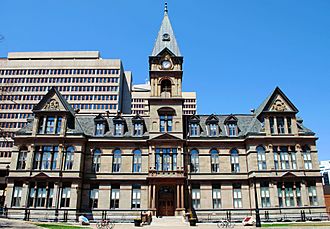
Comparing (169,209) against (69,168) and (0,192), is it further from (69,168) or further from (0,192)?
(0,192)

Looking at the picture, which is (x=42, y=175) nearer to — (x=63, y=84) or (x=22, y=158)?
(x=22, y=158)

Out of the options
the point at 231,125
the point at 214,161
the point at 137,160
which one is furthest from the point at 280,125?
the point at 137,160

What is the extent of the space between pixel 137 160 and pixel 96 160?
18.9 ft

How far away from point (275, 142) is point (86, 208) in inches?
1069

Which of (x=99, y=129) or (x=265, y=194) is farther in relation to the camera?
(x=99, y=129)

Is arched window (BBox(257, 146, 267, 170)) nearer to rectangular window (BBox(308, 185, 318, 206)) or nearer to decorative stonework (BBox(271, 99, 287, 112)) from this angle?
decorative stonework (BBox(271, 99, 287, 112))

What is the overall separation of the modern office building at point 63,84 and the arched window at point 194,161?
55.0m

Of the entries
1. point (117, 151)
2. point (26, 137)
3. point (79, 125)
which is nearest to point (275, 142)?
point (117, 151)

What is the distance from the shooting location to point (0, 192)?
6259 centimetres

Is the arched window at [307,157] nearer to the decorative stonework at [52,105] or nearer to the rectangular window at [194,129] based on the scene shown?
the rectangular window at [194,129]

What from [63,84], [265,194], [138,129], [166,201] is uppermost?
[63,84]

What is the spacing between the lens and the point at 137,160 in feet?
136

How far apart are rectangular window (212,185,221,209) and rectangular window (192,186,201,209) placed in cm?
202

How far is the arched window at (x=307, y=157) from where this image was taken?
131 feet
